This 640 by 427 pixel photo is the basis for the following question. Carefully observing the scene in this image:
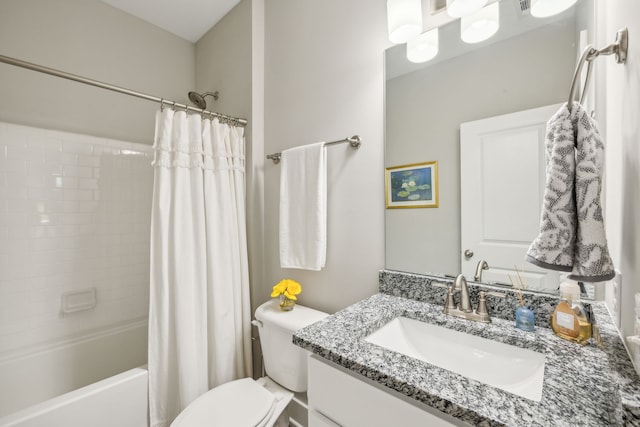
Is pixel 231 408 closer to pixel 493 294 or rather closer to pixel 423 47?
pixel 493 294

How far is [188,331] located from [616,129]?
5.58 feet

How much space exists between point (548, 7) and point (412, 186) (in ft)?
2.23

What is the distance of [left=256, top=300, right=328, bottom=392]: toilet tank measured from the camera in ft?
3.98

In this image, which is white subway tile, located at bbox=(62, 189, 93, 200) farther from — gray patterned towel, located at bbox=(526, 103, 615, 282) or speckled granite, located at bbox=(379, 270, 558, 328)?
gray patterned towel, located at bbox=(526, 103, 615, 282)

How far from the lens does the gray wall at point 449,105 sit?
841 mm

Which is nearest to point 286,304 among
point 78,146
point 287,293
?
point 287,293

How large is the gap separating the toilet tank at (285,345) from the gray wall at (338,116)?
7.1 inches

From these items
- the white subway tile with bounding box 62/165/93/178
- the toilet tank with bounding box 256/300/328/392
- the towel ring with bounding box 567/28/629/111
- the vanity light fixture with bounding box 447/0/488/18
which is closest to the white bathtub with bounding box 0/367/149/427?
the toilet tank with bounding box 256/300/328/392

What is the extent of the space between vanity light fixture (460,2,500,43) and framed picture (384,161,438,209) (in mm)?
461

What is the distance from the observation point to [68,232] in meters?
1.66

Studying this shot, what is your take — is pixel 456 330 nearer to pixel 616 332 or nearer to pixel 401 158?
pixel 616 332

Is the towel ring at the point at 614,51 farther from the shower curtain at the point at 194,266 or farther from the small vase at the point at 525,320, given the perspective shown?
the shower curtain at the point at 194,266

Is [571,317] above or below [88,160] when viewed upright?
below

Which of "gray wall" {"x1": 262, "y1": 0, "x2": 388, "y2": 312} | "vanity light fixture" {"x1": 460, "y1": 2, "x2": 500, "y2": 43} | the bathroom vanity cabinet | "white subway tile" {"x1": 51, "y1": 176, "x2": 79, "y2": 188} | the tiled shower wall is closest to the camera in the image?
the bathroom vanity cabinet
